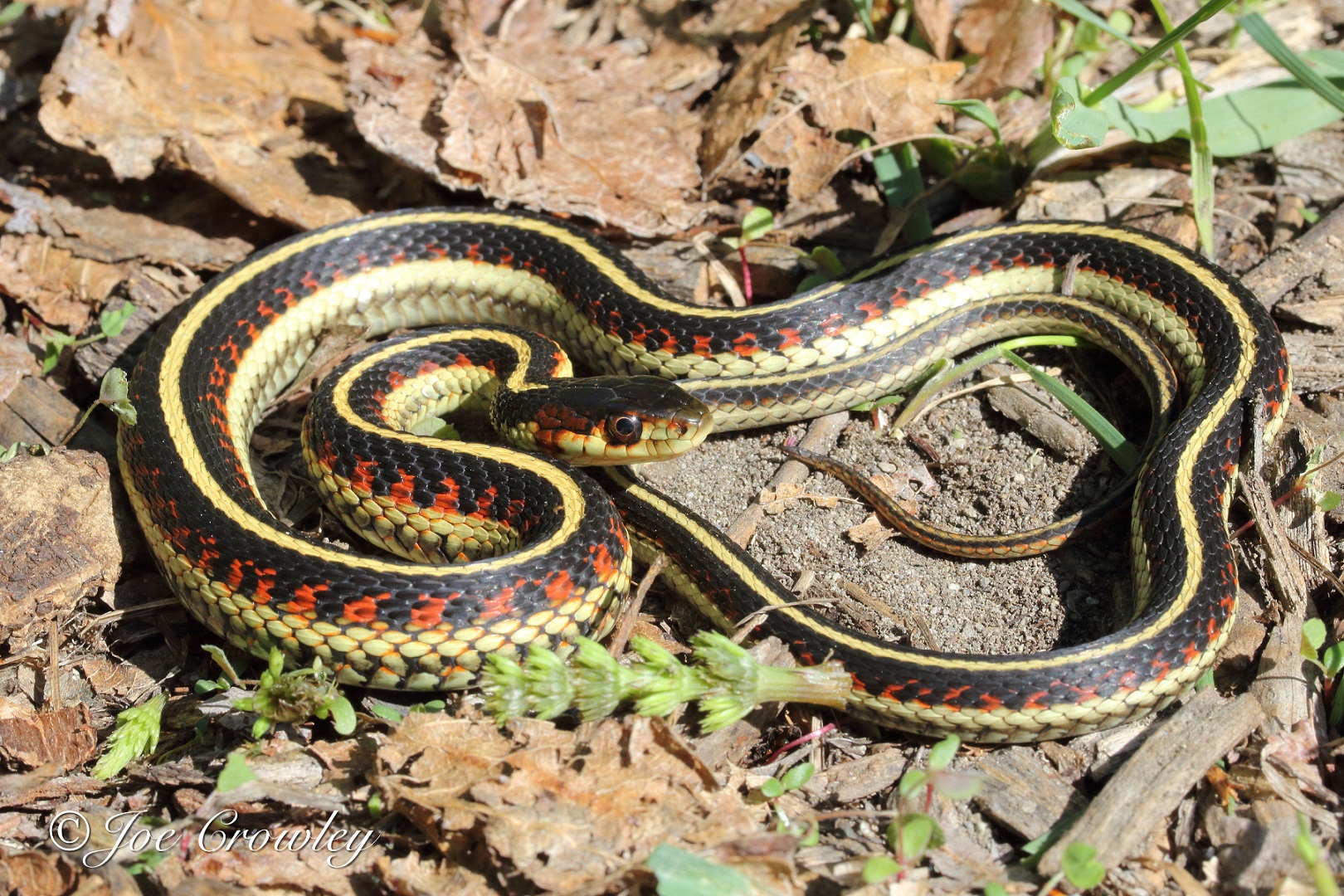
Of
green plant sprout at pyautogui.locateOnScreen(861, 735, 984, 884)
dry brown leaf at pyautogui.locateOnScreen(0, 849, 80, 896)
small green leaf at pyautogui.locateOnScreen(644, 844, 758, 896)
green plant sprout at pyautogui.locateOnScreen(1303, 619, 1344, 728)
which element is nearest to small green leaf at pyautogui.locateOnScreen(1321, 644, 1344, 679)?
green plant sprout at pyautogui.locateOnScreen(1303, 619, 1344, 728)

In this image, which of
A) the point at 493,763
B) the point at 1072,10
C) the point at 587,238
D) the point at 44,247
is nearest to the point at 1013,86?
Result: the point at 1072,10

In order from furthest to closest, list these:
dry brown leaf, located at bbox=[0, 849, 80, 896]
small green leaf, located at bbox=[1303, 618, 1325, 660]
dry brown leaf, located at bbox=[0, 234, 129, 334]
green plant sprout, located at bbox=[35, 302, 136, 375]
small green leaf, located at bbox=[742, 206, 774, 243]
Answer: small green leaf, located at bbox=[742, 206, 774, 243]
dry brown leaf, located at bbox=[0, 234, 129, 334]
green plant sprout, located at bbox=[35, 302, 136, 375]
small green leaf, located at bbox=[1303, 618, 1325, 660]
dry brown leaf, located at bbox=[0, 849, 80, 896]

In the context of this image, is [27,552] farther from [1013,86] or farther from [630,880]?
[1013,86]

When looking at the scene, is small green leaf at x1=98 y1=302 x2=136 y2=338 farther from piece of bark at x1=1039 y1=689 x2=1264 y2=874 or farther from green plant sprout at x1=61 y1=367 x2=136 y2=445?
piece of bark at x1=1039 y1=689 x2=1264 y2=874

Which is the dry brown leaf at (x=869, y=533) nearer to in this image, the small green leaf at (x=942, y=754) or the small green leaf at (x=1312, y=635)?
the small green leaf at (x=942, y=754)

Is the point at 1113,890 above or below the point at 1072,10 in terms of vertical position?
below

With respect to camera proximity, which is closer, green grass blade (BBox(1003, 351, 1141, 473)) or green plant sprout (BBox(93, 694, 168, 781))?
green plant sprout (BBox(93, 694, 168, 781))
